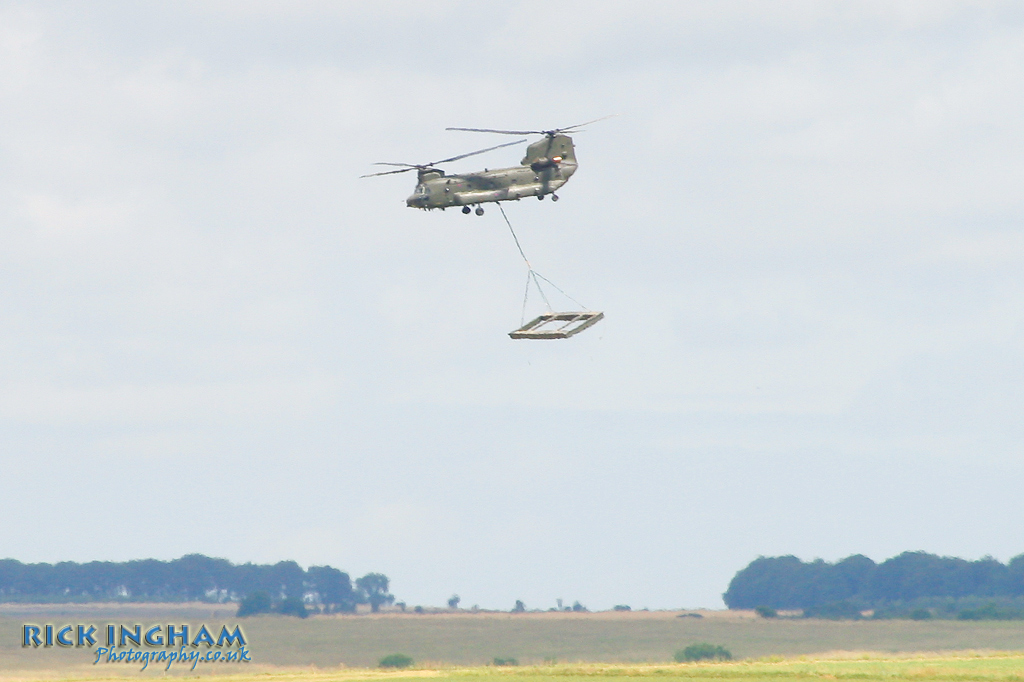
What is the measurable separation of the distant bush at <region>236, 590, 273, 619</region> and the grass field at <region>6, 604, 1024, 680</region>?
316cm

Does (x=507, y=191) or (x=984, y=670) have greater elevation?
(x=507, y=191)

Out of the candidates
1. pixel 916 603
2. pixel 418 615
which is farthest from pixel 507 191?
pixel 916 603

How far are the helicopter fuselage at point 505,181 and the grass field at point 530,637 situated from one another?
51.3 metres

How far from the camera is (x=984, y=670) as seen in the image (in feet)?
212

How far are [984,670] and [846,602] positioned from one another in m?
91.9

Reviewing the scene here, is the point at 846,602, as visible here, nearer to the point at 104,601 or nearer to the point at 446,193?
the point at 104,601

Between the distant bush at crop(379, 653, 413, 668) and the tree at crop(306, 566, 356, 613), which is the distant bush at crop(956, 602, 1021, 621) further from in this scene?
the tree at crop(306, 566, 356, 613)

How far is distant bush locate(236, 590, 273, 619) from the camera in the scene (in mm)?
144625

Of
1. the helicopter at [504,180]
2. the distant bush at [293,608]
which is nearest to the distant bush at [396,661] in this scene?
the distant bush at [293,608]

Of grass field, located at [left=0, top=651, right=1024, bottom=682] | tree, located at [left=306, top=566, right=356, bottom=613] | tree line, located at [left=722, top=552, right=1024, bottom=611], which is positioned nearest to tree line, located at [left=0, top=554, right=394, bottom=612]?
tree, located at [left=306, top=566, right=356, bottom=613]

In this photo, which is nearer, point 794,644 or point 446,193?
point 446,193

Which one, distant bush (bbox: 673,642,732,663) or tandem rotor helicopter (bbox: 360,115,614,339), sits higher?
tandem rotor helicopter (bbox: 360,115,614,339)

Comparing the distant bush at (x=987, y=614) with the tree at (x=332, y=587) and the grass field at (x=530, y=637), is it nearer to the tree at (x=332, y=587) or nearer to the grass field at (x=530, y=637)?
the grass field at (x=530, y=637)

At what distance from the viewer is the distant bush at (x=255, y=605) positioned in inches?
5694
